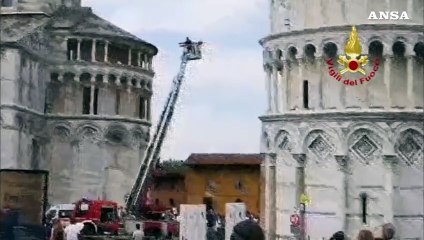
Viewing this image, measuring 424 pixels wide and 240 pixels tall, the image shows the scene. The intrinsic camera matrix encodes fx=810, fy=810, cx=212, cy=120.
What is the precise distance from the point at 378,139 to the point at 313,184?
306cm

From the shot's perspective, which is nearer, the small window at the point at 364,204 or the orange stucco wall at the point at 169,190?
the small window at the point at 364,204

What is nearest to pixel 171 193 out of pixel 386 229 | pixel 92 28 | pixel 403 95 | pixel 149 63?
pixel 149 63

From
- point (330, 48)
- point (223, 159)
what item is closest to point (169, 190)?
point (223, 159)

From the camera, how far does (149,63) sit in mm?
51688

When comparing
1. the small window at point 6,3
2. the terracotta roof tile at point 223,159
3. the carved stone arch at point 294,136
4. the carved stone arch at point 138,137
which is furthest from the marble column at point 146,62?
the carved stone arch at point 294,136

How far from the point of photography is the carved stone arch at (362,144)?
30.7m

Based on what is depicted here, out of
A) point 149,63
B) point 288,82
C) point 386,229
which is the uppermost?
point 149,63

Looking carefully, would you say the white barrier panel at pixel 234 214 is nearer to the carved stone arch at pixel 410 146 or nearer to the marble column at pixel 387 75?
the carved stone arch at pixel 410 146

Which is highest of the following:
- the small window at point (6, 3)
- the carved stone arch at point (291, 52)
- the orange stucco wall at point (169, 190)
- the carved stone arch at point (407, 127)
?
the small window at point (6, 3)

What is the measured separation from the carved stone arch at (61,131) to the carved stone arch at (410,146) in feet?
73.3

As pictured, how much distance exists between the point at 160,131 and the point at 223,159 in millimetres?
20393

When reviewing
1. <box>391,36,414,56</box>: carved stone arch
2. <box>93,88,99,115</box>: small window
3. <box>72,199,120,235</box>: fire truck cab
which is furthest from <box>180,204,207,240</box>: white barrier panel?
<box>93,88,99,115</box>: small window

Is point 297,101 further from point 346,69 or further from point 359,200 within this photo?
point 359,200

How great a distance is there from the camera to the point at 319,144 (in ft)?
103
